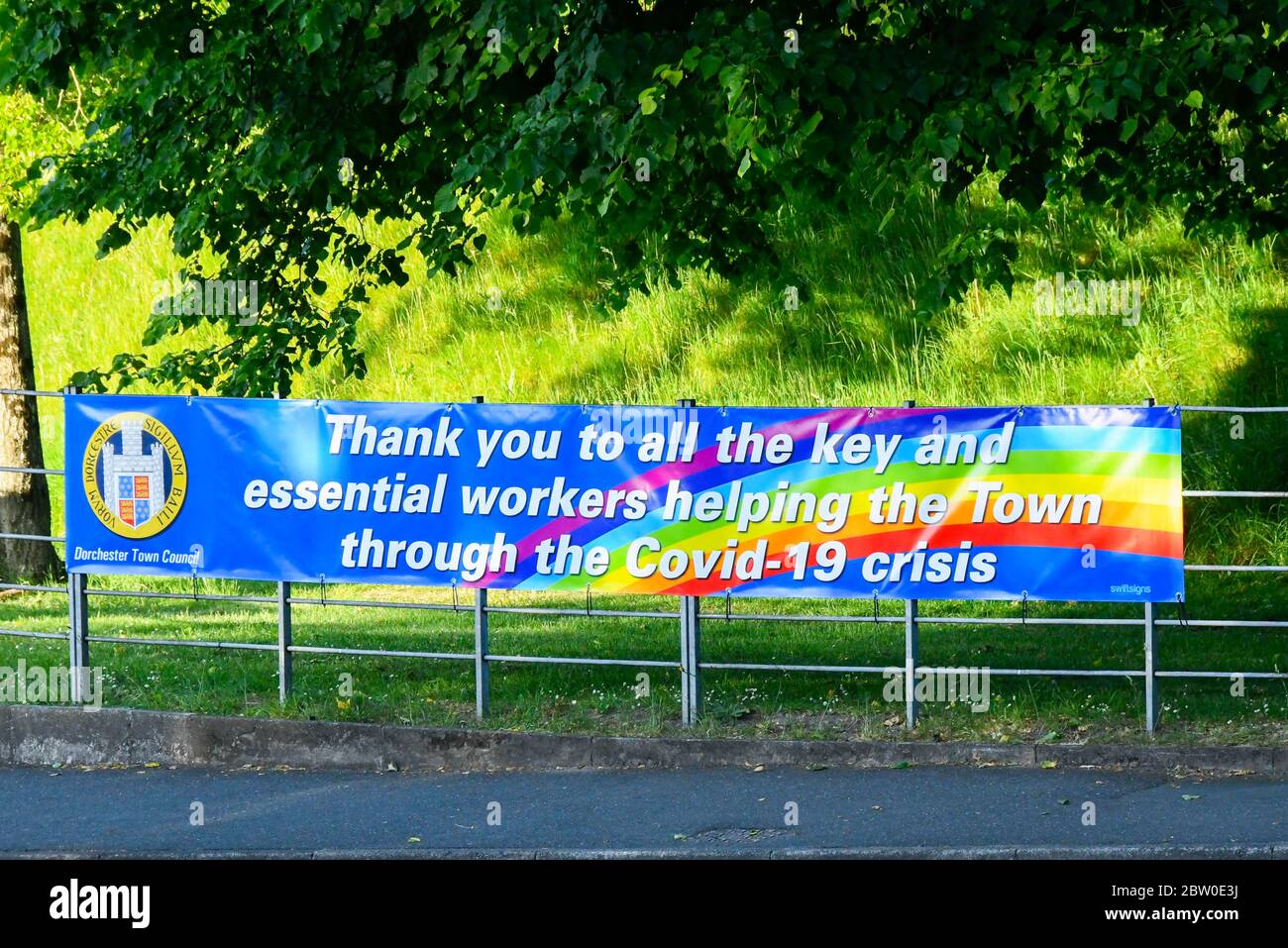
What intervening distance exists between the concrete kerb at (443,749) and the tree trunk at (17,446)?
6090 mm

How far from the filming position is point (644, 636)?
1232 cm

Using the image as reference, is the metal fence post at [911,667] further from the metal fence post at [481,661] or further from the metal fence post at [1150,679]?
the metal fence post at [481,661]

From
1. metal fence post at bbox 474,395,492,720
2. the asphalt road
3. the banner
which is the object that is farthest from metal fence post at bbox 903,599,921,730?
metal fence post at bbox 474,395,492,720

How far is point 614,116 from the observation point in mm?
9375

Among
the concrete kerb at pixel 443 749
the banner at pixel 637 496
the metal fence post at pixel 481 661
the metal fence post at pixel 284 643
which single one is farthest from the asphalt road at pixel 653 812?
the banner at pixel 637 496

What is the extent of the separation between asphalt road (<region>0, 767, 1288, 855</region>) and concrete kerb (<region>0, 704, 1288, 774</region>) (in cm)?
12

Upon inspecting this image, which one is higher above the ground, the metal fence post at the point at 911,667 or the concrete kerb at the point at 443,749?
the metal fence post at the point at 911,667

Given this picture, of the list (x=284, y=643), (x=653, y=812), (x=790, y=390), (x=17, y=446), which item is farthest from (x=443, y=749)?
(x=790, y=390)

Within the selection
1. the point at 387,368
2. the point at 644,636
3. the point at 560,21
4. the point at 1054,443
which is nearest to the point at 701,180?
the point at 560,21

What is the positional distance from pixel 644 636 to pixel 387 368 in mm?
11719

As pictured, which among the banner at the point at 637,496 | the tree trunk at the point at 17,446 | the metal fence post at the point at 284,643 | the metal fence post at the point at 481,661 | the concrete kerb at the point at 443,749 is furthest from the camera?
the tree trunk at the point at 17,446

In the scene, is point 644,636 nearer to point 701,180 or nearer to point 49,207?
point 701,180

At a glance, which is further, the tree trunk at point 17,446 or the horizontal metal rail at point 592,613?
the tree trunk at point 17,446

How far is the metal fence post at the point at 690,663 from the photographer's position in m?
8.90
